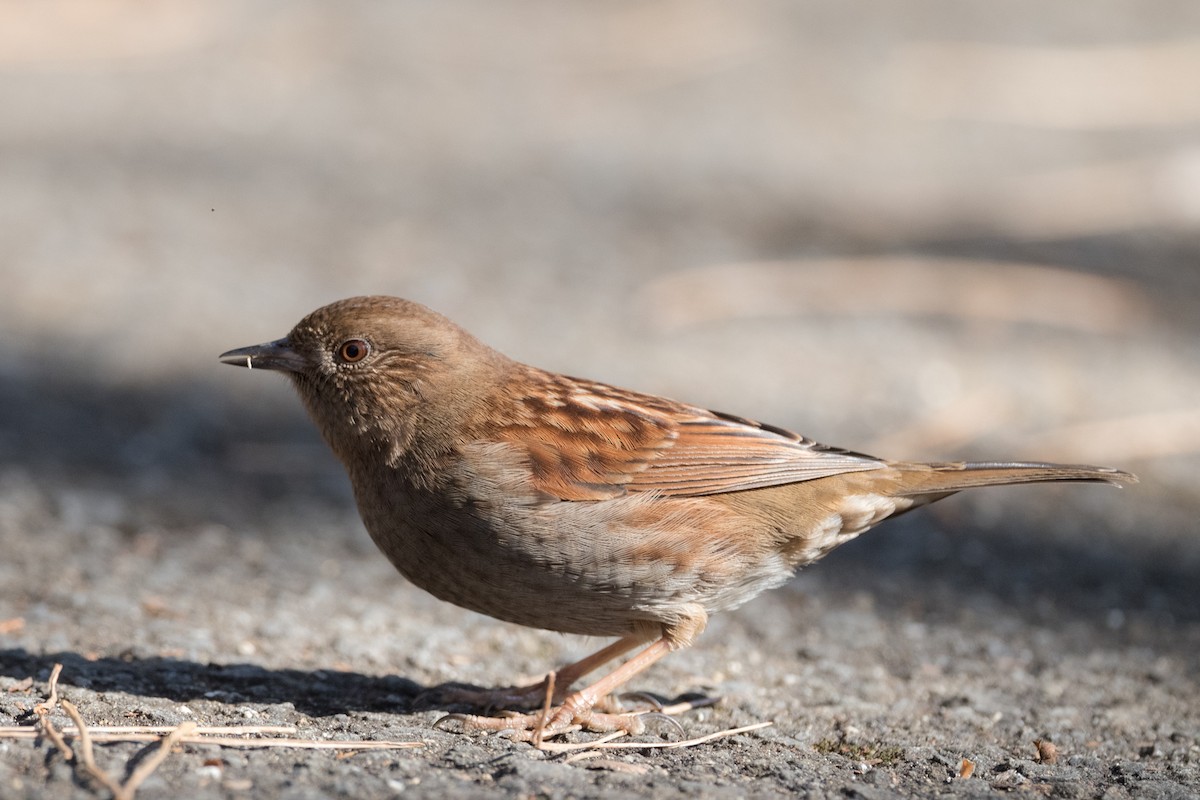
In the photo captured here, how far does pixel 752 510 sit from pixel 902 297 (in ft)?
16.2

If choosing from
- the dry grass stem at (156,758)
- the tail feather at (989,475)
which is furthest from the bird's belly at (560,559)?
the dry grass stem at (156,758)

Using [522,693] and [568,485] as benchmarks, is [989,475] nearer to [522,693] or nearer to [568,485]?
[568,485]

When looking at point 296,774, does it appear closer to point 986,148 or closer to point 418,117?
point 418,117

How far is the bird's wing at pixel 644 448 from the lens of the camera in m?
4.46

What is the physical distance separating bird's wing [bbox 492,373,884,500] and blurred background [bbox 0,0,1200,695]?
107cm

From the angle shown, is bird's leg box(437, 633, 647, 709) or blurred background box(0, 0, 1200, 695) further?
blurred background box(0, 0, 1200, 695)

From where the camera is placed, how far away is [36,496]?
6234mm

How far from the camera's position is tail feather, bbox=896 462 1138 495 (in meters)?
4.64

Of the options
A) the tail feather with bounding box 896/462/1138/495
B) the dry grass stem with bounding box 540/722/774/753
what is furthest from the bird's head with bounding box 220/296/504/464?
the tail feather with bounding box 896/462/1138/495

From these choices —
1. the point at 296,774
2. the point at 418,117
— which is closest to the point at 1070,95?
the point at 418,117

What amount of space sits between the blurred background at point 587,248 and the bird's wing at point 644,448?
107 cm

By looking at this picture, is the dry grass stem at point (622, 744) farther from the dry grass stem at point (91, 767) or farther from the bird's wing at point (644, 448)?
the dry grass stem at point (91, 767)

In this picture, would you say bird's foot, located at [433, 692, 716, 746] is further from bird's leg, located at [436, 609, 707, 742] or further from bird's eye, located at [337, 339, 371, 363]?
bird's eye, located at [337, 339, 371, 363]

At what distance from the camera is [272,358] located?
4695 millimetres
